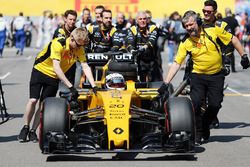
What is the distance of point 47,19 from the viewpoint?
155 ft

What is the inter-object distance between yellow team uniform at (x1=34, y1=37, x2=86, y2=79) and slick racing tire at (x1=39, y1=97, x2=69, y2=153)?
3.75ft

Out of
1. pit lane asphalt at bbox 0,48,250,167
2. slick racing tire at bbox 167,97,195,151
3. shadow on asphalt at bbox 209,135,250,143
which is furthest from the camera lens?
shadow on asphalt at bbox 209,135,250,143

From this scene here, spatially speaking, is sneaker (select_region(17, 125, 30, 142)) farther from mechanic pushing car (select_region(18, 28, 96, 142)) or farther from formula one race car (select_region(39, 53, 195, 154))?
formula one race car (select_region(39, 53, 195, 154))

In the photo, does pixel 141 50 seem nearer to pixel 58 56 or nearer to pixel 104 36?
pixel 104 36

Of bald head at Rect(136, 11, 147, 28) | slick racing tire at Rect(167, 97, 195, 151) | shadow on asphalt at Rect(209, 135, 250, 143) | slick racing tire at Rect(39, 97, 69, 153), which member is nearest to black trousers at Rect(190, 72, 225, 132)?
shadow on asphalt at Rect(209, 135, 250, 143)

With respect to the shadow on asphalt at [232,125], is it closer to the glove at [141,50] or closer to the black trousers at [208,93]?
the black trousers at [208,93]

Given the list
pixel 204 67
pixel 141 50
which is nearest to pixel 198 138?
pixel 204 67

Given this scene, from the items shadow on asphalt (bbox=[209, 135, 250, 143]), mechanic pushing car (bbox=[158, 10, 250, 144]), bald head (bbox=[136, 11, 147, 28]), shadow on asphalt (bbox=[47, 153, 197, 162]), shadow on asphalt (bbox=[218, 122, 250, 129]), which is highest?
bald head (bbox=[136, 11, 147, 28])

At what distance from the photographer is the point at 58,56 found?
465 inches

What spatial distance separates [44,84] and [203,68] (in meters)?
2.22

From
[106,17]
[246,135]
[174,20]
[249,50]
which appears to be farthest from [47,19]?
[246,135]

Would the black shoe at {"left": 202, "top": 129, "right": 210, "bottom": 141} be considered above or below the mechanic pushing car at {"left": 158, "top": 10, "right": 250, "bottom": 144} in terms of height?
below

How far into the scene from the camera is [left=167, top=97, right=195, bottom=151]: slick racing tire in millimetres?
10617

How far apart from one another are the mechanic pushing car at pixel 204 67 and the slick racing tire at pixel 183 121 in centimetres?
93
